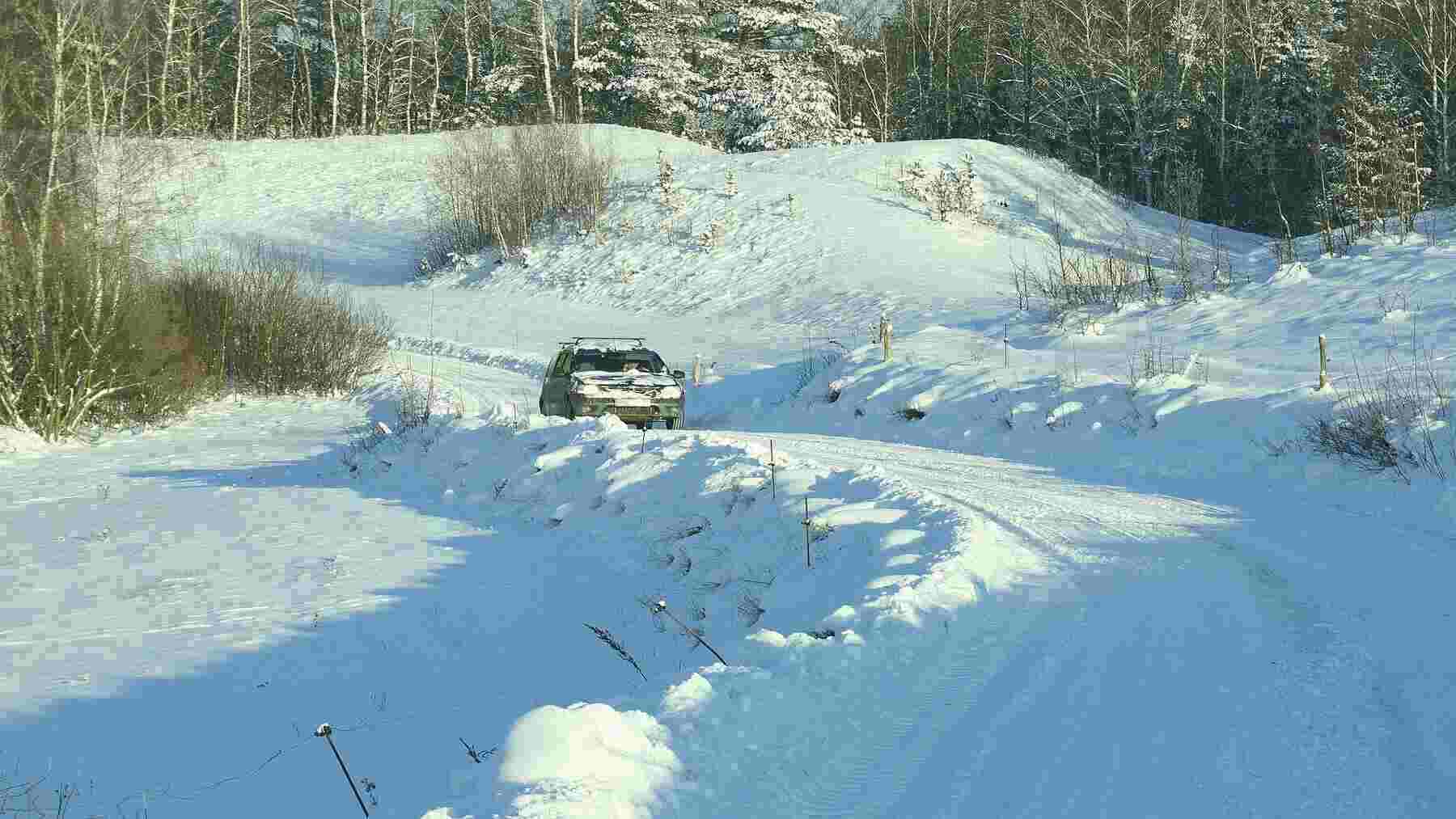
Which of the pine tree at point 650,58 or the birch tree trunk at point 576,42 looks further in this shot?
the pine tree at point 650,58

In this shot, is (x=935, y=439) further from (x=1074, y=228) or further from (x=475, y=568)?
(x=1074, y=228)

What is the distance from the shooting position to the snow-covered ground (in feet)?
16.2

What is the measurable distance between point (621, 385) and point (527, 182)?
31.6 metres

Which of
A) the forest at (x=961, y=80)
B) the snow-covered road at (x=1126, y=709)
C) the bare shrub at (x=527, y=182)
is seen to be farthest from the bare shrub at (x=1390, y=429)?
the bare shrub at (x=527, y=182)

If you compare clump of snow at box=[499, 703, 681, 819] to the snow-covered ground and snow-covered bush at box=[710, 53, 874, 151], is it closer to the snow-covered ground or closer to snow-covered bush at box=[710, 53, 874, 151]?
the snow-covered ground

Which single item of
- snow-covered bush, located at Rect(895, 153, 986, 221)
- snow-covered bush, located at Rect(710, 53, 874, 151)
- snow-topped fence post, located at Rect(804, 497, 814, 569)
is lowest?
snow-topped fence post, located at Rect(804, 497, 814, 569)

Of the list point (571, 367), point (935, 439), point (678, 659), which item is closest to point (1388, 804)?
point (678, 659)

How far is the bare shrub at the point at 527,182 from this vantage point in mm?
47438

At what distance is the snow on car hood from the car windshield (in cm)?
32

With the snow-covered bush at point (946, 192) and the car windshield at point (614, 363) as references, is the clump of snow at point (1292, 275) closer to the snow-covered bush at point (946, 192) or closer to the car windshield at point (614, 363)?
the car windshield at point (614, 363)

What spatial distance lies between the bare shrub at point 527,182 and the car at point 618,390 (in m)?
28.7

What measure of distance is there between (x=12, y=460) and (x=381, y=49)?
56317mm

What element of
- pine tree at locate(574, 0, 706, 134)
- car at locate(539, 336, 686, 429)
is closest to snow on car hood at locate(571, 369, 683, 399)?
car at locate(539, 336, 686, 429)

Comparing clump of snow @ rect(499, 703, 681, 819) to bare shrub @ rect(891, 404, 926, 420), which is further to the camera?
bare shrub @ rect(891, 404, 926, 420)
